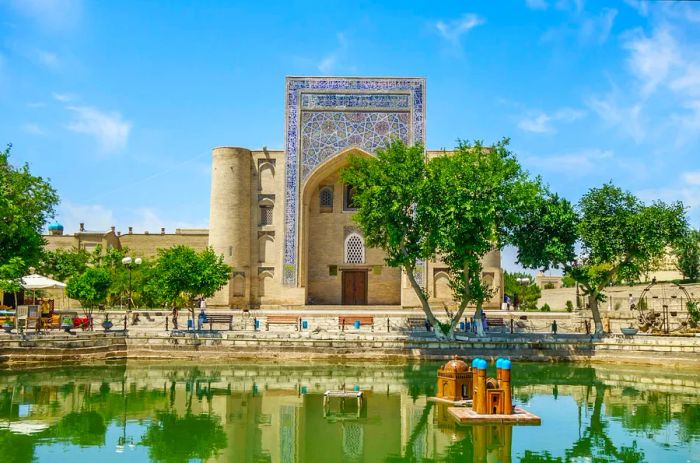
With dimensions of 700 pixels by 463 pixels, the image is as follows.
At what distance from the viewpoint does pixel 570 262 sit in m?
22.0

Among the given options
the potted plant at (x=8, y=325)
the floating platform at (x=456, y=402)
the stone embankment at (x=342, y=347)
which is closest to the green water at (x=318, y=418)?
the floating platform at (x=456, y=402)

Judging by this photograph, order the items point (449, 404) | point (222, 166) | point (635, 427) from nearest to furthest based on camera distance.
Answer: point (635, 427) < point (449, 404) < point (222, 166)

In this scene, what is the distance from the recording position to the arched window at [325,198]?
31266mm

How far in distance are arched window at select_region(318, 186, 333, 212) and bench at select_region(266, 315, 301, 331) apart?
768 cm

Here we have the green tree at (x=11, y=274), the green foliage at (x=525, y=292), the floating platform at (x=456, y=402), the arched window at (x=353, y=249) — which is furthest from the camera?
the green foliage at (x=525, y=292)

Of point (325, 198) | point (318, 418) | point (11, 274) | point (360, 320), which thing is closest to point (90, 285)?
point (11, 274)

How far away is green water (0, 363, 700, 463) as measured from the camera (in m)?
10.1

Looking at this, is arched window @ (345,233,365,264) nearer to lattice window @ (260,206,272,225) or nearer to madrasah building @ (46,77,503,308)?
madrasah building @ (46,77,503,308)

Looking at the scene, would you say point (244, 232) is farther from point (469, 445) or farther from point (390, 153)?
point (469, 445)

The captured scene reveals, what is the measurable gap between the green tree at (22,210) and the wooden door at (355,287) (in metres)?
12.3

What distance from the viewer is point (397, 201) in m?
20.3

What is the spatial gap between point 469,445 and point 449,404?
2.87 m

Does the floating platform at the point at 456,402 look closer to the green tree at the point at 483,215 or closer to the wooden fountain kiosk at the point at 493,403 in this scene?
the wooden fountain kiosk at the point at 493,403

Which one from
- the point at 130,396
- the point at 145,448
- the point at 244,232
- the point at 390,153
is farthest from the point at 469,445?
the point at 244,232
